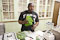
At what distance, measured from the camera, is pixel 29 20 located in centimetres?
199

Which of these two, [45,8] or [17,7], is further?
[45,8]

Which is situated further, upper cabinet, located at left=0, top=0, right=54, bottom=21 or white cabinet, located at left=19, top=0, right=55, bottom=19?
white cabinet, located at left=19, top=0, right=55, bottom=19

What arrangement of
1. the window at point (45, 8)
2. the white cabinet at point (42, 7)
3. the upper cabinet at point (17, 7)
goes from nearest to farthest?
the upper cabinet at point (17, 7)
the white cabinet at point (42, 7)
the window at point (45, 8)

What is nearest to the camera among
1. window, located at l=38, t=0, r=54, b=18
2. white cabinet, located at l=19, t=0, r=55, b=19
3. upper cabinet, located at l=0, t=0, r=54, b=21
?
upper cabinet, located at l=0, t=0, r=54, b=21

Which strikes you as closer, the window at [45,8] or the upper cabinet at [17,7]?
the upper cabinet at [17,7]

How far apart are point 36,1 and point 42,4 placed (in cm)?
29

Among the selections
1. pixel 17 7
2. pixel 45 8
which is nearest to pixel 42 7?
pixel 45 8

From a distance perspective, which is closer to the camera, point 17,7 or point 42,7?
point 17,7

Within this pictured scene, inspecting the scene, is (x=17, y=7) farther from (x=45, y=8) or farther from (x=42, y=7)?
(x=45, y=8)

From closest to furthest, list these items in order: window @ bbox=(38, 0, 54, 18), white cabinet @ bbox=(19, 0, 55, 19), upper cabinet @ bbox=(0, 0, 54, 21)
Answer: upper cabinet @ bbox=(0, 0, 54, 21)
white cabinet @ bbox=(19, 0, 55, 19)
window @ bbox=(38, 0, 54, 18)

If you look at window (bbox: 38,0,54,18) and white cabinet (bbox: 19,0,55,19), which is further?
window (bbox: 38,0,54,18)

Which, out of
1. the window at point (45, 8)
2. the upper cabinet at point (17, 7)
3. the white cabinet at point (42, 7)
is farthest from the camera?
the window at point (45, 8)

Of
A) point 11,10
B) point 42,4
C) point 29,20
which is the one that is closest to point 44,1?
point 42,4

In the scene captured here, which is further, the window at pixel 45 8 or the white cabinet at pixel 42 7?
the window at pixel 45 8
